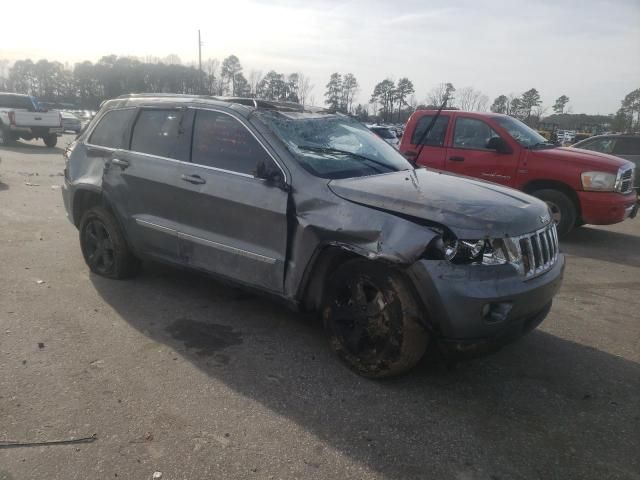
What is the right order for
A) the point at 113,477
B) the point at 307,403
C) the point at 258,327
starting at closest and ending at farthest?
1. the point at 113,477
2. the point at 307,403
3. the point at 258,327

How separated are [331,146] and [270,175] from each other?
27.0 inches

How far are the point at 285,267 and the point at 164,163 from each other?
5.11ft

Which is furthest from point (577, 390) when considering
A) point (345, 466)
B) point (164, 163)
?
point (164, 163)

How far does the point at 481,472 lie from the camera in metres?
2.54

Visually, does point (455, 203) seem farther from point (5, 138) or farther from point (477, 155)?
point (5, 138)

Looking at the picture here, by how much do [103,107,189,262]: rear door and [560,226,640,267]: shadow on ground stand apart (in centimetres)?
537

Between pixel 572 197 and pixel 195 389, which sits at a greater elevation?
pixel 572 197

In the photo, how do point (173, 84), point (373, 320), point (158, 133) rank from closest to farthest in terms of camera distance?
point (373, 320), point (158, 133), point (173, 84)

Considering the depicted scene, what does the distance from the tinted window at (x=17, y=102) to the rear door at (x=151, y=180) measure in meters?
18.2

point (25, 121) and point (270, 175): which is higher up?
point (270, 175)

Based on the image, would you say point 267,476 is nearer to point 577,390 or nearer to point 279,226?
point 279,226

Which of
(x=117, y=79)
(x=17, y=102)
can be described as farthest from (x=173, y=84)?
(x=17, y=102)

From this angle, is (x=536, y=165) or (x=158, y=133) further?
(x=536, y=165)

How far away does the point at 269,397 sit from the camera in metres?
3.12
